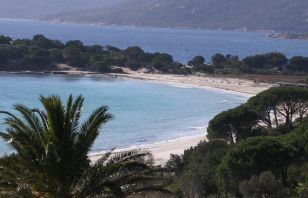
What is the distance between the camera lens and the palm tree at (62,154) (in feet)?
32.0

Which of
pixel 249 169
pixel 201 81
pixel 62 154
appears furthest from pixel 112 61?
pixel 62 154

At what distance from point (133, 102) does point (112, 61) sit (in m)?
29.2

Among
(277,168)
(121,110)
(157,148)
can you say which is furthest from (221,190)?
(121,110)

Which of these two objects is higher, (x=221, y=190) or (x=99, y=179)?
(x=99, y=179)

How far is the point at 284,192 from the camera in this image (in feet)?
55.9

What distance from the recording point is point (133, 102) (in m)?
57.2

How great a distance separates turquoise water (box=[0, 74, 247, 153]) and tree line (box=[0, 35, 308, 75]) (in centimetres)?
607

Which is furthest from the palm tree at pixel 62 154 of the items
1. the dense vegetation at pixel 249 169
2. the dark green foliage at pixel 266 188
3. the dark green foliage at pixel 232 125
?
the dark green foliage at pixel 232 125

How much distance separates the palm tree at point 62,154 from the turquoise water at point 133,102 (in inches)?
886

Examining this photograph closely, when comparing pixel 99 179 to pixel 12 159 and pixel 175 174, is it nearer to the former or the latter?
pixel 12 159

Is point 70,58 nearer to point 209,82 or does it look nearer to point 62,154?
point 209,82

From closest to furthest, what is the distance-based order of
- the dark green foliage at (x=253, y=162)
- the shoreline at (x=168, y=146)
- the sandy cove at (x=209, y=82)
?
1. the dark green foliage at (x=253, y=162)
2. the shoreline at (x=168, y=146)
3. the sandy cove at (x=209, y=82)

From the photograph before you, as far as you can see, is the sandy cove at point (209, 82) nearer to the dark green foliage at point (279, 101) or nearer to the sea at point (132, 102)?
the sea at point (132, 102)

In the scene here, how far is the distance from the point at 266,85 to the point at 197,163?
157ft
